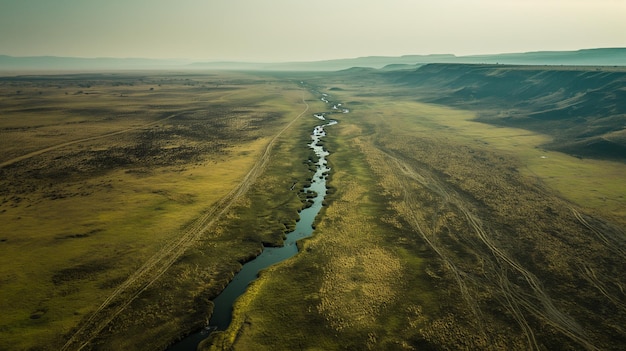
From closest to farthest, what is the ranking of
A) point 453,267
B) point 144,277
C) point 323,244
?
point 144,277 < point 453,267 < point 323,244

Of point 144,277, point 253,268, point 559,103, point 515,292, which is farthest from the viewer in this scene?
point 559,103

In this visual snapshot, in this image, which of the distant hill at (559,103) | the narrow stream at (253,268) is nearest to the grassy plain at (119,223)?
the narrow stream at (253,268)

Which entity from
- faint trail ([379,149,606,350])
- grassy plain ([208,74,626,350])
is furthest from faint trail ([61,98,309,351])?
faint trail ([379,149,606,350])

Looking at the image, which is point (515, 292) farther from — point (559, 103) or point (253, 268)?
point (559, 103)

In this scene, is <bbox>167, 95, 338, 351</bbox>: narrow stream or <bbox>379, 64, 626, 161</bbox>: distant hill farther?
<bbox>379, 64, 626, 161</bbox>: distant hill

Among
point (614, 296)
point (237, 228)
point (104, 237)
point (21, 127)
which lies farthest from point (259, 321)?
point (21, 127)

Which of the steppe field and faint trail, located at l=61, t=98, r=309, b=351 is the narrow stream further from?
faint trail, located at l=61, t=98, r=309, b=351

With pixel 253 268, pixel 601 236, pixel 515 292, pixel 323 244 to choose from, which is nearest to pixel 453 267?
pixel 515 292
